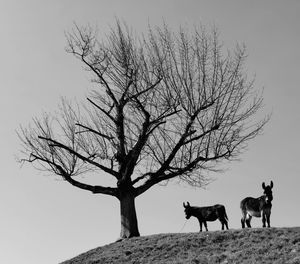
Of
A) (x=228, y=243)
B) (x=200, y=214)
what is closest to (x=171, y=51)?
(x=200, y=214)

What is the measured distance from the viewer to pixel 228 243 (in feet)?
64.5

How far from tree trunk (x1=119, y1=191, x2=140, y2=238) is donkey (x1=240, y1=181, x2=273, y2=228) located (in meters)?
5.17

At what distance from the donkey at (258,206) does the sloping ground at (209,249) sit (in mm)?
1303

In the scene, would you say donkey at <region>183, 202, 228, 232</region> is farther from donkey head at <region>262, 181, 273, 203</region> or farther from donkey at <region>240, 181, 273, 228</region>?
donkey head at <region>262, 181, 273, 203</region>

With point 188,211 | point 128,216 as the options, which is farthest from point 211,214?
point 128,216

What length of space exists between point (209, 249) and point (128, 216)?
6637mm

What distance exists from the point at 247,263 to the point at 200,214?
7.23 meters

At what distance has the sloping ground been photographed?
1759 cm

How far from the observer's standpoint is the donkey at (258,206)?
21656 mm

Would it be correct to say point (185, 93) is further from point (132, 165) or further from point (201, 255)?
point (201, 255)

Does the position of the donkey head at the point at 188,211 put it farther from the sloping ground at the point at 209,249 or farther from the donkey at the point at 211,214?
the sloping ground at the point at 209,249

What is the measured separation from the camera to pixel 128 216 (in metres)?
25.3

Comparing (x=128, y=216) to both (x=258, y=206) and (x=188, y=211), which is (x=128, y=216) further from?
(x=258, y=206)

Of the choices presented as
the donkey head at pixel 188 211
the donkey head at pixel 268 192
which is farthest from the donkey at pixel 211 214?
the donkey head at pixel 268 192
